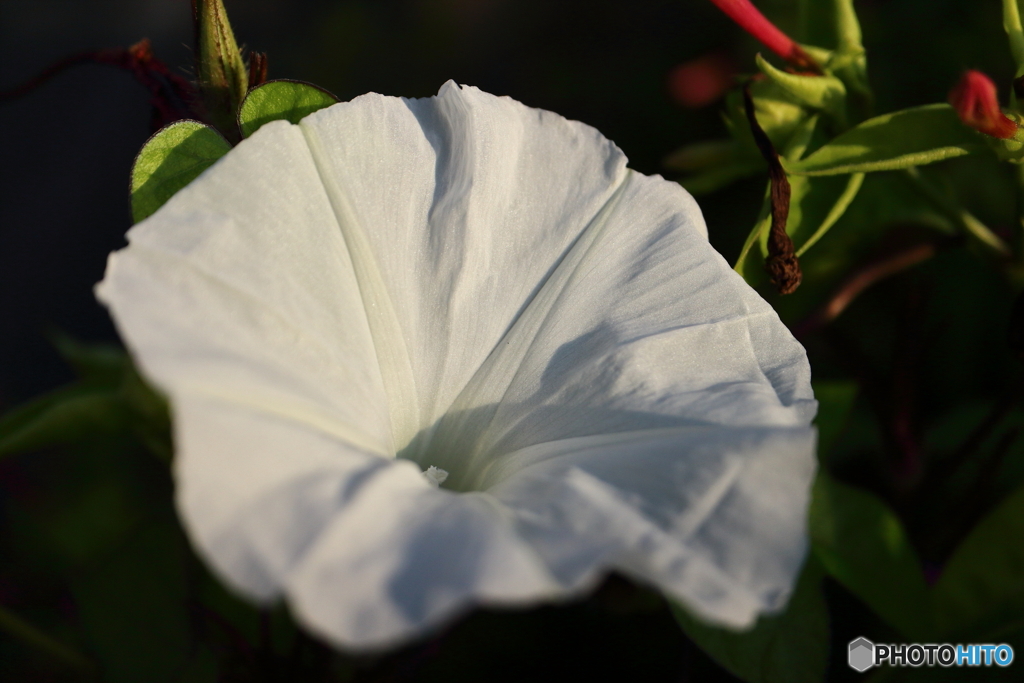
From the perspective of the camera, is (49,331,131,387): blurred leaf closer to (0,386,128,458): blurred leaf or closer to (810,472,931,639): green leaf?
(0,386,128,458): blurred leaf

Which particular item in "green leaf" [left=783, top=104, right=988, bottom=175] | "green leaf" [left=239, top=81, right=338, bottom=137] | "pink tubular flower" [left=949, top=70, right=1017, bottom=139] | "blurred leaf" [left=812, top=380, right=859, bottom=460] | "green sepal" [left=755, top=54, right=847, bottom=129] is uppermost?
"green leaf" [left=239, top=81, right=338, bottom=137]

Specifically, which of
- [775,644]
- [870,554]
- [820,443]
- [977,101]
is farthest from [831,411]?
[977,101]

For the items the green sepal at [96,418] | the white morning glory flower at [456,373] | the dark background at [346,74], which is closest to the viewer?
the white morning glory flower at [456,373]

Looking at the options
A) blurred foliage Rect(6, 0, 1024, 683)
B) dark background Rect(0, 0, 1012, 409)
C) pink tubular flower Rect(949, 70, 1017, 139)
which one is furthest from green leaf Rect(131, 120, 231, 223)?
dark background Rect(0, 0, 1012, 409)

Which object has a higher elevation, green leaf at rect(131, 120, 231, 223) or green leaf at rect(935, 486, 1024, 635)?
green leaf at rect(131, 120, 231, 223)

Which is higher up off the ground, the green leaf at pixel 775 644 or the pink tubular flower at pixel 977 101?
the pink tubular flower at pixel 977 101

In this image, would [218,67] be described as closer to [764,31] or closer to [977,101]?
[764,31]

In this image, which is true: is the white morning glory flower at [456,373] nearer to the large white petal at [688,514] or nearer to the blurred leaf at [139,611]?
the large white petal at [688,514]

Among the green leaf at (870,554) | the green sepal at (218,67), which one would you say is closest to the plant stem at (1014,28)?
the green leaf at (870,554)
